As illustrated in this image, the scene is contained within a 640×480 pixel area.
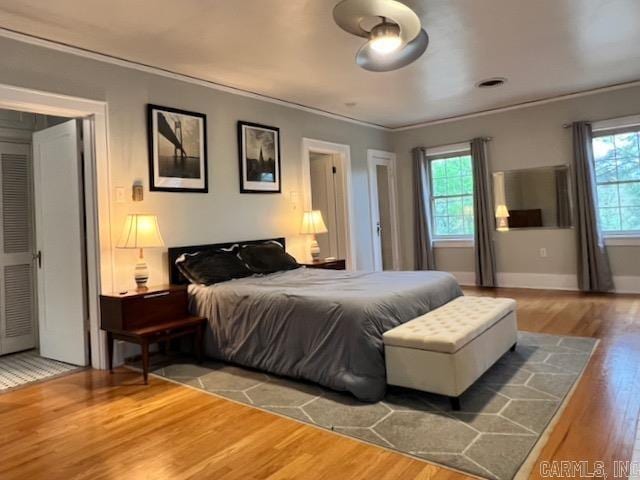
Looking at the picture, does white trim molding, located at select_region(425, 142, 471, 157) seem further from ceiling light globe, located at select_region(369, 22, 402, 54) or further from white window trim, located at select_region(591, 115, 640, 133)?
ceiling light globe, located at select_region(369, 22, 402, 54)

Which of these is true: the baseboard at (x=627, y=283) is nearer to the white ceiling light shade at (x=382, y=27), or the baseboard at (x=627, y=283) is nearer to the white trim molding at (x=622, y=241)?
the white trim molding at (x=622, y=241)

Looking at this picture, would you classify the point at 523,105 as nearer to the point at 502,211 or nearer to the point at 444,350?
the point at 502,211

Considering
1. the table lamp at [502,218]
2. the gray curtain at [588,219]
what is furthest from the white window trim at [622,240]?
the table lamp at [502,218]

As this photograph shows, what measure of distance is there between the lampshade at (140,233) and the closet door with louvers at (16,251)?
148 centimetres

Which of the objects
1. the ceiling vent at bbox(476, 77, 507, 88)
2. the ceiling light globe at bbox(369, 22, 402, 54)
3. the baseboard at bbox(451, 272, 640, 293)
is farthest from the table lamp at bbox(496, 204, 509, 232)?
the ceiling light globe at bbox(369, 22, 402, 54)

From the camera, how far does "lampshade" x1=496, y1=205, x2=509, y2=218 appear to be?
255 inches

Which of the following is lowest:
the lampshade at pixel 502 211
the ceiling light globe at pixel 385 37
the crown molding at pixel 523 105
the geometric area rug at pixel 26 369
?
the geometric area rug at pixel 26 369

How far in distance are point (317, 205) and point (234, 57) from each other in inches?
124

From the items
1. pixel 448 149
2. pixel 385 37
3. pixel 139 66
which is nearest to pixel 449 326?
pixel 385 37

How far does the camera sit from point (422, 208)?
279 inches

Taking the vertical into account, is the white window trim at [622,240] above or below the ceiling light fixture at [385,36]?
below

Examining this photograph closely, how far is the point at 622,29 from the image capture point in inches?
146

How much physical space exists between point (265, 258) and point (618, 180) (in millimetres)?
4547

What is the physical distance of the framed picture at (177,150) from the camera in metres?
3.99
